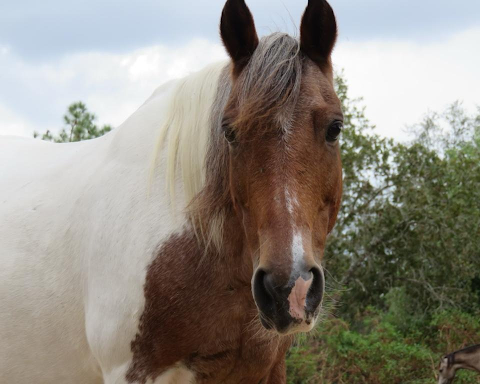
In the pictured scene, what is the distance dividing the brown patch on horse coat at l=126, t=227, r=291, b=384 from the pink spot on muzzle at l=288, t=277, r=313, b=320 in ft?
1.89

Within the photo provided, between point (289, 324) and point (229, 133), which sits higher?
point (229, 133)

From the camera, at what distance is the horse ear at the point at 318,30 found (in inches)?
110

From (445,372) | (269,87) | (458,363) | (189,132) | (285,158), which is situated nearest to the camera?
(285,158)

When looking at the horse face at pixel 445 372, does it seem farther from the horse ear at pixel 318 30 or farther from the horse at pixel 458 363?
the horse ear at pixel 318 30

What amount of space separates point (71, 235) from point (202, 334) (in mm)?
932

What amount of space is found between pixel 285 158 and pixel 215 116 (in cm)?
61

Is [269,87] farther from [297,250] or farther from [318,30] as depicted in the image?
[297,250]

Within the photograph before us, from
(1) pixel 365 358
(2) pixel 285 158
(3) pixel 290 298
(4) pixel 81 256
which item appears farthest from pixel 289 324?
(1) pixel 365 358

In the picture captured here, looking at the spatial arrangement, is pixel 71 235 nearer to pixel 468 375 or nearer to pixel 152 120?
pixel 152 120

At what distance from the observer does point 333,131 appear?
8.77 ft

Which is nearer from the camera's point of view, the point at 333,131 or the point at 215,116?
the point at 333,131

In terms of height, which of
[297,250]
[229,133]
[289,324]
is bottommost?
[289,324]

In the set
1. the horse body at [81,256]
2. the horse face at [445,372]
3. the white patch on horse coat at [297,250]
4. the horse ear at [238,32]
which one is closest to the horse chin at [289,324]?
the white patch on horse coat at [297,250]

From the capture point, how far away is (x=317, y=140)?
8.56ft
